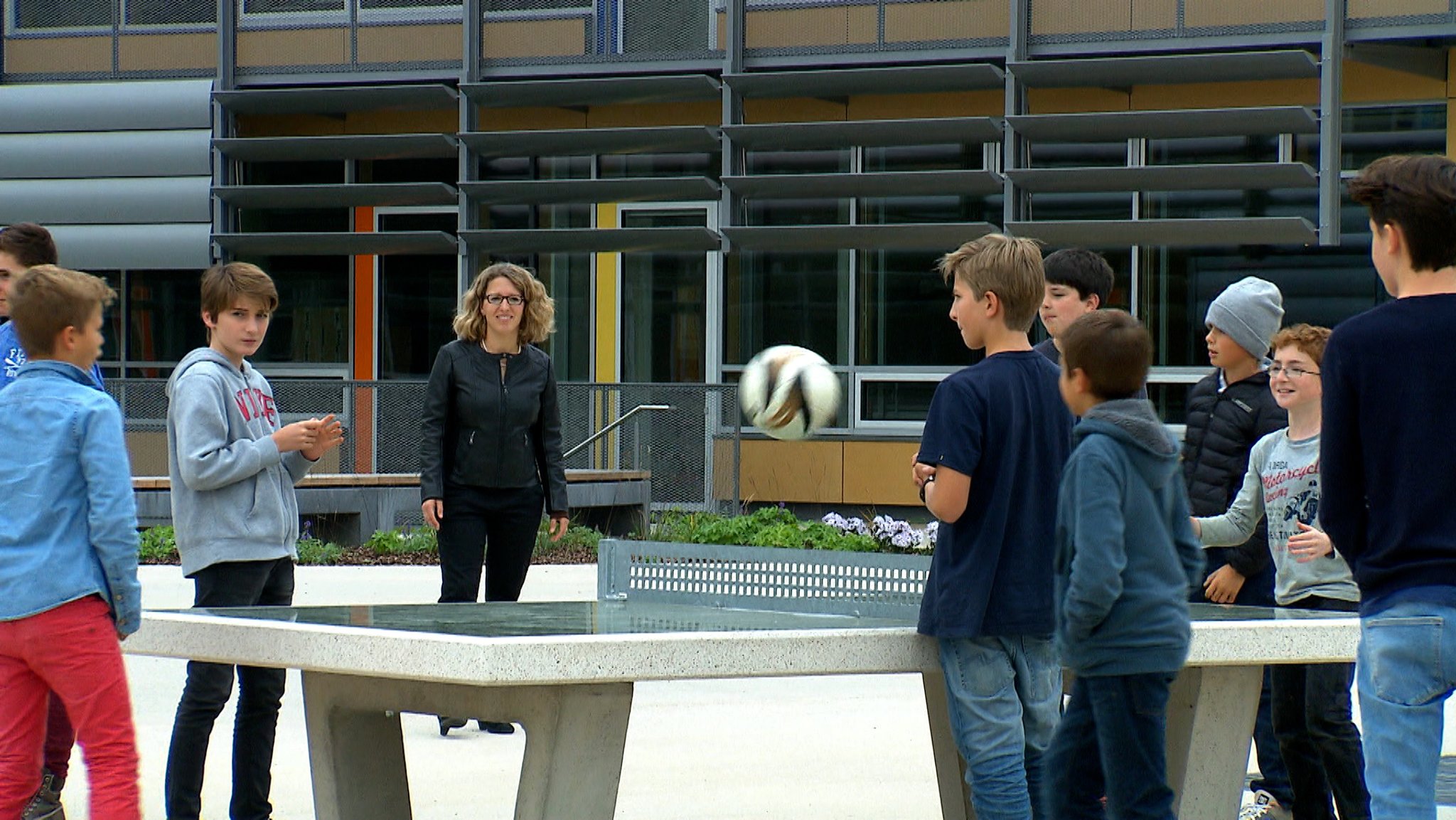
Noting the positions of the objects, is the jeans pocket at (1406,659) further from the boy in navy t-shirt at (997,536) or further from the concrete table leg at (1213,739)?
the concrete table leg at (1213,739)

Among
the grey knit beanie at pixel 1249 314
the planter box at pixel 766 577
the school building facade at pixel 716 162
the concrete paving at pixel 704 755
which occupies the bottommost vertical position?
the concrete paving at pixel 704 755

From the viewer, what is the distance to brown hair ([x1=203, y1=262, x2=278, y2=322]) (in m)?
5.99

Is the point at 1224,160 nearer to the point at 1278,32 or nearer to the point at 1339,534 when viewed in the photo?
the point at 1278,32

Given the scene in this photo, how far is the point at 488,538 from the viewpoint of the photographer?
8.28 m

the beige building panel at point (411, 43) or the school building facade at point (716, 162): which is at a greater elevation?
the beige building panel at point (411, 43)

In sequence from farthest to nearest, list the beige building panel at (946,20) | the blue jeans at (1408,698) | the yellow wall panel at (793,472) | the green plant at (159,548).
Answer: the yellow wall panel at (793,472) < the beige building panel at (946,20) < the green plant at (159,548) < the blue jeans at (1408,698)

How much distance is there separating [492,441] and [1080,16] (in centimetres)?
1229

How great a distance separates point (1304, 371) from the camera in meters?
6.02

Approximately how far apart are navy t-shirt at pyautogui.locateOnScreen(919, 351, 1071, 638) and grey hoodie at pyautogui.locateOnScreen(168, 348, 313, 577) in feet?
7.36

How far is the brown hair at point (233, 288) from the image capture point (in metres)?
5.99

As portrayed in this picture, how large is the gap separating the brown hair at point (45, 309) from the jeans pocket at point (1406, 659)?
11.2 ft

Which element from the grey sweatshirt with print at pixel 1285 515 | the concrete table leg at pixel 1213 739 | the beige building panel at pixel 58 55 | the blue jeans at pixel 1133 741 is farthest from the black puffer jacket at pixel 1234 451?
the beige building panel at pixel 58 55

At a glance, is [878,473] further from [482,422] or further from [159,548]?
[482,422]

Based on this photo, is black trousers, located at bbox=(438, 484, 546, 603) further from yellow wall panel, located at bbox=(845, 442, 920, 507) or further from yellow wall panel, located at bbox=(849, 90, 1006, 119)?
yellow wall panel, located at bbox=(849, 90, 1006, 119)
